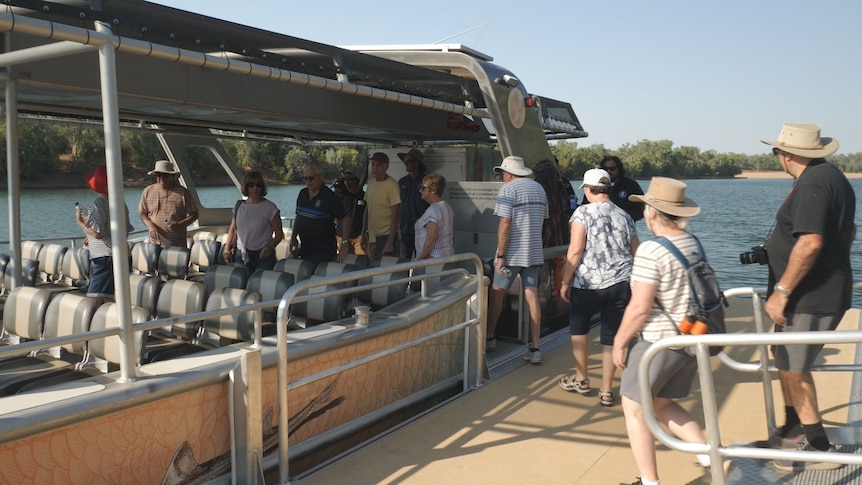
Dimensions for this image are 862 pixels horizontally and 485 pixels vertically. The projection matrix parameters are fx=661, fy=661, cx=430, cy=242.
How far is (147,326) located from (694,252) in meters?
2.33

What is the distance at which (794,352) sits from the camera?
3.02 meters

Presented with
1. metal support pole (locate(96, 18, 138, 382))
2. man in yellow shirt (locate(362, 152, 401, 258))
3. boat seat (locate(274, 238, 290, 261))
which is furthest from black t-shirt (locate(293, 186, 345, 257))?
metal support pole (locate(96, 18, 138, 382))

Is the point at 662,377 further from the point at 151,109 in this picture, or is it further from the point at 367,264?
the point at 151,109

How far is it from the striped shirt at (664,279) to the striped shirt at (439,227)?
8.93 ft

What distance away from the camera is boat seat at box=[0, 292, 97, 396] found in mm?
3480

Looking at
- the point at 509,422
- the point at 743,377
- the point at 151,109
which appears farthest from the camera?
the point at 151,109

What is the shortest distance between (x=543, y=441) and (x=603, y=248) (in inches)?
49.1

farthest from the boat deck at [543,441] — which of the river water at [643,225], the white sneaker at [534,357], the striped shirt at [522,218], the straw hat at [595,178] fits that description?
the river water at [643,225]

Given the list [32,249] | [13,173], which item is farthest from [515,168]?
[32,249]

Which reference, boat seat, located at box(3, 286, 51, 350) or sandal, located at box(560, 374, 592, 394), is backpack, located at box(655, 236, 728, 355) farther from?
boat seat, located at box(3, 286, 51, 350)

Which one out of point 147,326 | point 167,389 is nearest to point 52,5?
point 147,326

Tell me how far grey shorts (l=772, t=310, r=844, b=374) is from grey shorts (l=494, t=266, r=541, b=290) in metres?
2.21

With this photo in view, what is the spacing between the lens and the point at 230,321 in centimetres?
394

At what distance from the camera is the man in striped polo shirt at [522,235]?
5.01 metres
